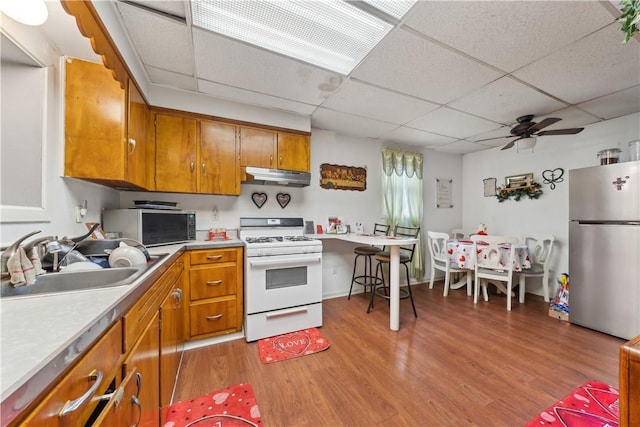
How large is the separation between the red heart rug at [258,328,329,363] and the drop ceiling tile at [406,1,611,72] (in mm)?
2569

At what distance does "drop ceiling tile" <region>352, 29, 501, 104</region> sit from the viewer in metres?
1.71

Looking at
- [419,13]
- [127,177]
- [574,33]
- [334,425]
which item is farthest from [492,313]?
[127,177]

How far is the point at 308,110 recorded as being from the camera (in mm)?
2779

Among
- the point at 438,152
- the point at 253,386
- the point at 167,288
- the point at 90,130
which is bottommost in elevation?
the point at 253,386

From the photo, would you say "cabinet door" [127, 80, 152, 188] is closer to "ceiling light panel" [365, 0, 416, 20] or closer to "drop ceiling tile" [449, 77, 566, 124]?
"ceiling light panel" [365, 0, 416, 20]

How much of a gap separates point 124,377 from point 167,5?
1875mm

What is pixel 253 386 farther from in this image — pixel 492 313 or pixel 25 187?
pixel 492 313

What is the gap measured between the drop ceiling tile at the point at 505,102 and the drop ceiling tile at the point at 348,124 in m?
0.92

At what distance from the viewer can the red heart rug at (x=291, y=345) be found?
203cm

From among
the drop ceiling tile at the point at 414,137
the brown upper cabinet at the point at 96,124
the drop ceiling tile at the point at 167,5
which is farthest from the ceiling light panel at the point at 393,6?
the drop ceiling tile at the point at 414,137

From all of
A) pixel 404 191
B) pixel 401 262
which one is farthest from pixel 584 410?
pixel 404 191

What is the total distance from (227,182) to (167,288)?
53.5 inches

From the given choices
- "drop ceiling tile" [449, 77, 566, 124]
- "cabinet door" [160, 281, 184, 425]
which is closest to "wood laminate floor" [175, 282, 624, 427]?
"cabinet door" [160, 281, 184, 425]

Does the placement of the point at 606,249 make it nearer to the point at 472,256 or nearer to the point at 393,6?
the point at 472,256
